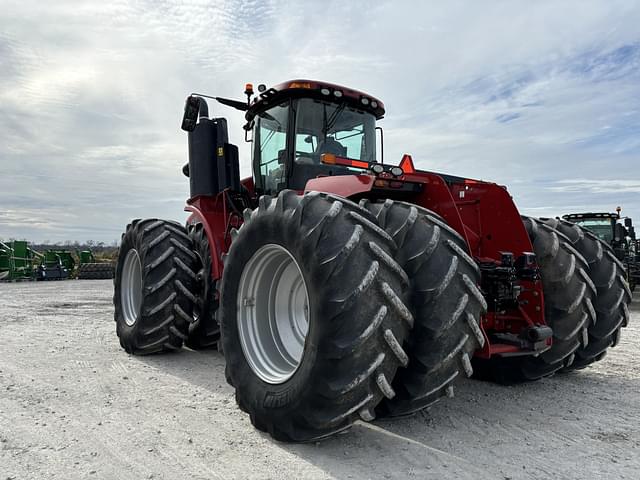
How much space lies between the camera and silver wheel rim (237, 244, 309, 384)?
3.43m

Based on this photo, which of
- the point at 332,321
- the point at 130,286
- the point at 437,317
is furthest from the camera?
the point at 130,286

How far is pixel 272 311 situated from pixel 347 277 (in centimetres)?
119

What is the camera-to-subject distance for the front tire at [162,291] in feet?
16.6

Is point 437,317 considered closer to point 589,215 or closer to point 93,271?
point 589,215

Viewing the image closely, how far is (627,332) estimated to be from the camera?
6887mm

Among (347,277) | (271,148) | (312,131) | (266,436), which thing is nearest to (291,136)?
(312,131)

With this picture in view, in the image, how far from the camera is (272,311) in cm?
362

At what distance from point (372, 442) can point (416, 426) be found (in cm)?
42

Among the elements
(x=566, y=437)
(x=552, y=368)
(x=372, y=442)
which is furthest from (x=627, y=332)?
(x=372, y=442)

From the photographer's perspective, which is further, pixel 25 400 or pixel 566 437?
pixel 25 400

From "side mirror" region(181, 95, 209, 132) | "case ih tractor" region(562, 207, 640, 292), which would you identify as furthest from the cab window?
"case ih tractor" region(562, 207, 640, 292)

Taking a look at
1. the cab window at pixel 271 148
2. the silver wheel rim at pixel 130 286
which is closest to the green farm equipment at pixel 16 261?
the silver wheel rim at pixel 130 286

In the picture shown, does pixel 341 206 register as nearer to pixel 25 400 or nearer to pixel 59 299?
Answer: pixel 25 400

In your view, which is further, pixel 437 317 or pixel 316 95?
pixel 316 95
